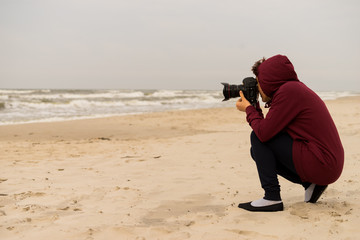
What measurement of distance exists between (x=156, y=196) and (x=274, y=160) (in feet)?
3.77

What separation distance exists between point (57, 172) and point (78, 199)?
130cm

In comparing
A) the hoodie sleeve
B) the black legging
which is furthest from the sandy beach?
the hoodie sleeve

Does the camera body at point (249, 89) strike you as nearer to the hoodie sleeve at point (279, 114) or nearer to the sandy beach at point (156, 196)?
the hoodie sleeve at point (279, 114)


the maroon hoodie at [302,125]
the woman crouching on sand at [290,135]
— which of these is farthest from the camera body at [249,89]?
the maroon hoodie at [302,125]

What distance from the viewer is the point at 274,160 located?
7.88ft

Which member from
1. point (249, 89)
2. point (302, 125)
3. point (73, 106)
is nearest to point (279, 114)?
point (302, 125)

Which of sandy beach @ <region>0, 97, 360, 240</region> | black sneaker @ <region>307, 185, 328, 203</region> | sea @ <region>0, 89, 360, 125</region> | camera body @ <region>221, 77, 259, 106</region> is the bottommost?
sea @ <region>0, 89, 360, 125</region>

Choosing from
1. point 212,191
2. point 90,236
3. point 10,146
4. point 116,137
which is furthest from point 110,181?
point 116,137

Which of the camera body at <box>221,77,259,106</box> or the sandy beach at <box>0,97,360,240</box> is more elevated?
the camera body at <box>221,77,259,106</box>

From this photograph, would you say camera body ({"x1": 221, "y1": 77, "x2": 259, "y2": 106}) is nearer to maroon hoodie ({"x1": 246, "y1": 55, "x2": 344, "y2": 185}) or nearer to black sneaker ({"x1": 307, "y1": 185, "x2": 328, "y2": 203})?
maroon hoodie ({"x1": 246, "y1": 55, "x2": 344, "y2": 185})

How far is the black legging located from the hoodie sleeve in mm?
84

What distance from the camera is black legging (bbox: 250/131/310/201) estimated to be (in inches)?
91.6

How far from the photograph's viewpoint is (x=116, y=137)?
7715mm

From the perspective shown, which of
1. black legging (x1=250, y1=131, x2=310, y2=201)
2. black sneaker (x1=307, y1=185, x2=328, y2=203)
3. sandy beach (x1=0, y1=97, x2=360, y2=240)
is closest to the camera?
sandy beach (x1=0, y1=97, x2=360, y2=240)
